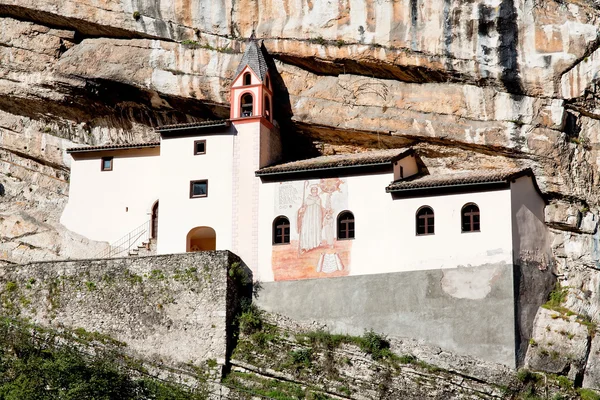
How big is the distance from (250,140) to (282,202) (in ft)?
9.89

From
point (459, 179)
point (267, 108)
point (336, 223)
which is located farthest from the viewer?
point (267, 108)

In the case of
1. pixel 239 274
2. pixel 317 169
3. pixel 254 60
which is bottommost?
pixel 239 274

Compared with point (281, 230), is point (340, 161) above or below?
above

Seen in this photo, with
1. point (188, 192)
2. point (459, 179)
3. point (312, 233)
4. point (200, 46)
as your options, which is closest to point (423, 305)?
point (459, 179)

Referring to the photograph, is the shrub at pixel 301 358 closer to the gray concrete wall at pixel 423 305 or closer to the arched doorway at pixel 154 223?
the gray concrete wall at pixel 423 305

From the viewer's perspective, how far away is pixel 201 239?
1871 inches

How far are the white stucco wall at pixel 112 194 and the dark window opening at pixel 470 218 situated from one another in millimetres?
13449

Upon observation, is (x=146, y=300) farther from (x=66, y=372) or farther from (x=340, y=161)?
(x=340, y=161)

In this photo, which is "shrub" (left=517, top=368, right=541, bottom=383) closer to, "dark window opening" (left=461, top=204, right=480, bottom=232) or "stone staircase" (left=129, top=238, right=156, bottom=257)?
"dark window opening" (left=461, top=204, right=480, bottom=232)

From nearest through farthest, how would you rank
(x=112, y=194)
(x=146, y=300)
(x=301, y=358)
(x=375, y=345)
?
(x=375, y=345), (x=301, y=358), (x=146, y=300), (x=112, y=194)

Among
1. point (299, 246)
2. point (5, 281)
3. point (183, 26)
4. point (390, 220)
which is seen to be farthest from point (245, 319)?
point (183, 26)

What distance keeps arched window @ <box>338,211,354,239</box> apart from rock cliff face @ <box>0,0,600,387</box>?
398 cm

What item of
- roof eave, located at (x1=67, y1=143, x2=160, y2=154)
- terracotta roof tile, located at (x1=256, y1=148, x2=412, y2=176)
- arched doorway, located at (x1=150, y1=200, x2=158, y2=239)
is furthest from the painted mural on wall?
roof eave, located at (x1=67, y1=143, x2=160, y2=154)

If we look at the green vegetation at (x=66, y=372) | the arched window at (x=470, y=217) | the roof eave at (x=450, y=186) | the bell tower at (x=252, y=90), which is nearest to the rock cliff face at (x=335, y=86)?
the bell tower at (x=252, y=90)
